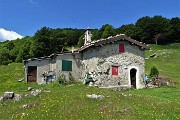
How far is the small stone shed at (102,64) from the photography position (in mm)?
37656

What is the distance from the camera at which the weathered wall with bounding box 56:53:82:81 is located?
4059 cm

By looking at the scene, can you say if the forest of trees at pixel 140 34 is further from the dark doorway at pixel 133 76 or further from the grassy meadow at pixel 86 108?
the grassy meadow at pixel 86 108

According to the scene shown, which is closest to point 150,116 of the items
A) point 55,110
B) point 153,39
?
point 55,110

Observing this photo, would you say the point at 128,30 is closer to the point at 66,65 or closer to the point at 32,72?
the point at 32,72

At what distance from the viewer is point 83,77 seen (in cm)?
4112

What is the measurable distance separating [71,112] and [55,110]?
1448mm

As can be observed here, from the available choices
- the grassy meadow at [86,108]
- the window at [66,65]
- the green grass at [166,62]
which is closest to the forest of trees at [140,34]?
the green grass at [166,62]

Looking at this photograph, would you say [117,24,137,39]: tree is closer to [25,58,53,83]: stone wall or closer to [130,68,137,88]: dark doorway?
[25,58,53,83]: stone wall

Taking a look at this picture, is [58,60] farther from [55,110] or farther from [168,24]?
[168,24]

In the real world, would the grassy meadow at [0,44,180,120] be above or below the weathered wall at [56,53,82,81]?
below

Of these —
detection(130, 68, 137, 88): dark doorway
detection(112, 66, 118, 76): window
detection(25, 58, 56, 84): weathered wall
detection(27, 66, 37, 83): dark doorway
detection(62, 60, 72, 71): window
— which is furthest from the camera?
detection(27, 66, 37, 83): dark doorway

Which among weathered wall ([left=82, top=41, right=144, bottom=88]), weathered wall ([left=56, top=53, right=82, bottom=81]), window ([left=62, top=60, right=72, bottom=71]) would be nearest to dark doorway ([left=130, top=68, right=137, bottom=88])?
weathered wall ([left=82, top=41, right=144, bottom=88])

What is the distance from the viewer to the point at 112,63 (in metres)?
38.1

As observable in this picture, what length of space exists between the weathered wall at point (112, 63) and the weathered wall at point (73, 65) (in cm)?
137
